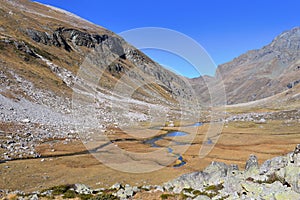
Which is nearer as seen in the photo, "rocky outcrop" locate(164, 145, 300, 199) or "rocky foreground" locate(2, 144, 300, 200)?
"rocky outcrop" locate(164, 145, 300, 199)

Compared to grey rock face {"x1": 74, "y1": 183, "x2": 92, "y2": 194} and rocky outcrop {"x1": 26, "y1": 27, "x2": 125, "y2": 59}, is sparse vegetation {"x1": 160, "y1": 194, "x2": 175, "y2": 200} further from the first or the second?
rocky outcrop {"x1": 26, "y1": 27, "x2": 125, "y2": 59}

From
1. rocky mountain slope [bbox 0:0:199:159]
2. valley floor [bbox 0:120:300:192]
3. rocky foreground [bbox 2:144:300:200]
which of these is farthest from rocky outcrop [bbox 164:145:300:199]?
rocky mountain slope [bbox 0:0:199:159]

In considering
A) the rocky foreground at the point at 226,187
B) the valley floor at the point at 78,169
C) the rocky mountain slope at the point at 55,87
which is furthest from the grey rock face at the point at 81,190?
the rocky mountain slope at the point at 55,87

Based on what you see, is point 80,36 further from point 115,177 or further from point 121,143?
point 115,177

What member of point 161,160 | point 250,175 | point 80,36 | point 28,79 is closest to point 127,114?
point 28,79

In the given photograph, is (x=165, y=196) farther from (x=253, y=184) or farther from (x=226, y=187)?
(x=253, y=184)

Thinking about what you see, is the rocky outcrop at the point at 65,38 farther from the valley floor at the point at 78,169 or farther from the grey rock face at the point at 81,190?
the grey rock face at the point at 81,190
